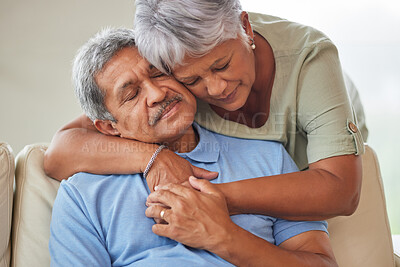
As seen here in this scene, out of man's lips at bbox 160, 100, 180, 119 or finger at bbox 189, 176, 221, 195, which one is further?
man's lips at bbox 160, 100, 180, 119

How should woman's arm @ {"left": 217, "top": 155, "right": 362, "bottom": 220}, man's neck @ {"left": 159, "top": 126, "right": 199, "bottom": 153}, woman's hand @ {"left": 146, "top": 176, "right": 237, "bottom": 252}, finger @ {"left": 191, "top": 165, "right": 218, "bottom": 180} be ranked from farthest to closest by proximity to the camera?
man's neck @ {"left": 159, "top": 126, "right": 199, "bottom": 153}, finger @ {"left": 191, "top": 165, "right": 218, "bottom": 180}, woman's arm @ {"left": 217, "top": 155, "right": 362, "bottom": 220}, woman's hand @ {"left": 146, "top": 176, "right": 237, "bottom": 252}

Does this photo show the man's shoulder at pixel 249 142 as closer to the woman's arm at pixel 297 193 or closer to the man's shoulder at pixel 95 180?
the woman's arm at pixel 297 193

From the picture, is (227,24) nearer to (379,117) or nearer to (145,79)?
(145,79)

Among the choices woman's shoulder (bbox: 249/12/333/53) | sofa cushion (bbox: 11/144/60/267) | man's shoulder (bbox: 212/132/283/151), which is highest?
woman's shoulder (bbox: 249/12/333/53)

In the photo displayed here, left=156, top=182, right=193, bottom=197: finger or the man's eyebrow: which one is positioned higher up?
the man's eyebrow

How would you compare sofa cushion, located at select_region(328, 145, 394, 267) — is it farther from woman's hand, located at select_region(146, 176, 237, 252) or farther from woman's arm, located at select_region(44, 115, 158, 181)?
woman's arm, located at select_region(44, 115, 158, 181)

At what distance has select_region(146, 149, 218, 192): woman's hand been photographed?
57.9 inches

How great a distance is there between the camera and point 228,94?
59.4 inches

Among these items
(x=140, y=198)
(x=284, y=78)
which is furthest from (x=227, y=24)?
(x=140, y=198)

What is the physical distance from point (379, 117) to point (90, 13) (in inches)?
87.5

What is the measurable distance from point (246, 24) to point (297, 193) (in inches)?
22.8

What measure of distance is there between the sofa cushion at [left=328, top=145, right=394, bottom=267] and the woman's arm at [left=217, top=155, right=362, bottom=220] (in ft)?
1.19

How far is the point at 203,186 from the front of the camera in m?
1.42

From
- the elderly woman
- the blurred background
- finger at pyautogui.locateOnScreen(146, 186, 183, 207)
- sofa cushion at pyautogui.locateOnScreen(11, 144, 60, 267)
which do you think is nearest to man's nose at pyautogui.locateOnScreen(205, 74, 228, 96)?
the elderly woman
